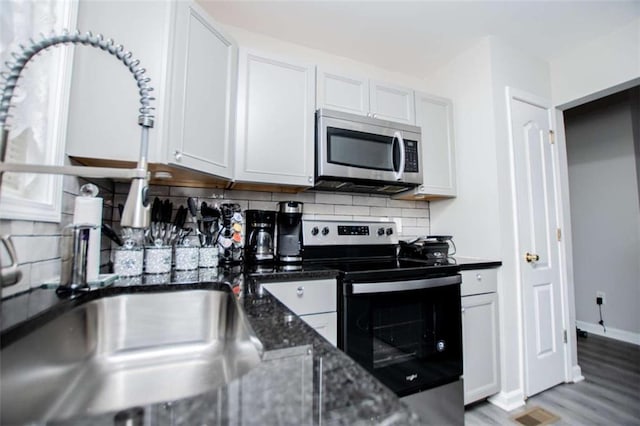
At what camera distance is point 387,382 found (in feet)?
4.74

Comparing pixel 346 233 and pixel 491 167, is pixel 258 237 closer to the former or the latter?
pixel 346 233

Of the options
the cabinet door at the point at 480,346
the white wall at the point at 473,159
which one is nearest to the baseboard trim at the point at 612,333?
the cabinet door at the point at 480,346

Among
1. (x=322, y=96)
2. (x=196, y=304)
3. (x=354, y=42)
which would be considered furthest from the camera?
(x=354, y=42)

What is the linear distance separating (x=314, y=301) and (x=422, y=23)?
1932mm

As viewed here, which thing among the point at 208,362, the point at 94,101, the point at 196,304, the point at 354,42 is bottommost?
the point at 208,362

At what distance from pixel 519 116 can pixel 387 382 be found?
207 cm

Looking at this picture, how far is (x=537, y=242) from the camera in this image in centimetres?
211

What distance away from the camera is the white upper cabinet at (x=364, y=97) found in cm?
190

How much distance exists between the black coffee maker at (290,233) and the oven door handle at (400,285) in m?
0.55

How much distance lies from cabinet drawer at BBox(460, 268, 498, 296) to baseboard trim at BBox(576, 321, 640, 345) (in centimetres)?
227

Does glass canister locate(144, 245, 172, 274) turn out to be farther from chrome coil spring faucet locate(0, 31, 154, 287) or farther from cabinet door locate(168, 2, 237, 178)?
chrome coil spring faucet locate(0, 31, 154, 287)

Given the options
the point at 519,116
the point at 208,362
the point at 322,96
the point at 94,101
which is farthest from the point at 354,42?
the point at 208,362

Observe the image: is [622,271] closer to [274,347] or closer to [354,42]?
[354,42]

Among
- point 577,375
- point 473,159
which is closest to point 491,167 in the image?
point 473,159
